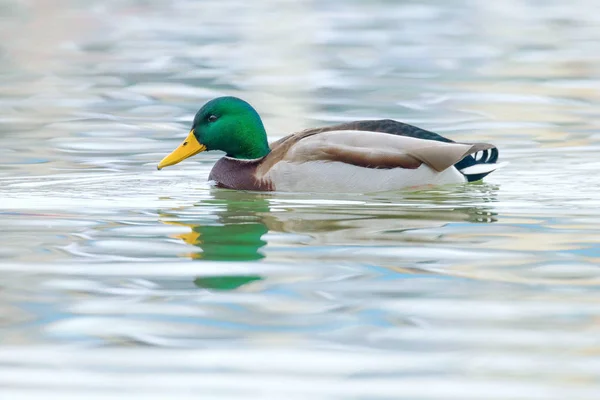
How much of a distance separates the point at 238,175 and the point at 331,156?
26.6 inches

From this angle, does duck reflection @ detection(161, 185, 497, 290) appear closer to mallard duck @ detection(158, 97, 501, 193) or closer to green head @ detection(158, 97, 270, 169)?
mallard duck @ detection(158, 97, 501, 193)

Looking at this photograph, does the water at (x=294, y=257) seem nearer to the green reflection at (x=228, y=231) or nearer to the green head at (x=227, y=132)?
the green reflection at (x=228, y=231)

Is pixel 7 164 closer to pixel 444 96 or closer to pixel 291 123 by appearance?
pixel 291 123

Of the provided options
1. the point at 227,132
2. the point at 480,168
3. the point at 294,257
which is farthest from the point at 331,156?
the point at 294,257

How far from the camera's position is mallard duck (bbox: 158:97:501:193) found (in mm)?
9328

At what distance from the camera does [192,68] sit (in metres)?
19.1

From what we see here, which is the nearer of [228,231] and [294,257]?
[294,257]

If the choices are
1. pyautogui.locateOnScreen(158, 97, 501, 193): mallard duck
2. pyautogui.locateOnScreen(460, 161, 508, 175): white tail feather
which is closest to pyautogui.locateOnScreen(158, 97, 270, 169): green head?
pyautogui.locateOnScreen(158, 97, 501, 193): mallard duck

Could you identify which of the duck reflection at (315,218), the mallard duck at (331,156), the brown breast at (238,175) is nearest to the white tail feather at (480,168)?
the mallard duck at (331,156)

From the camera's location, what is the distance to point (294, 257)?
22.7ft

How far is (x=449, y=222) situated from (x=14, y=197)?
289cm

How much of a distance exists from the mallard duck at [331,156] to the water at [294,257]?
0.43 ft

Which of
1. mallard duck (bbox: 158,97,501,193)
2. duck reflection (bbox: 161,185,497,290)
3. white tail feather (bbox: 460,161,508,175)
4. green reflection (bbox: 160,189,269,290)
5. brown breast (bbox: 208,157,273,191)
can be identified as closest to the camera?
green reflection (bbox: 160,189,269,290)

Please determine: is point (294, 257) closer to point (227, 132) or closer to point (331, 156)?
point (331, 156)
